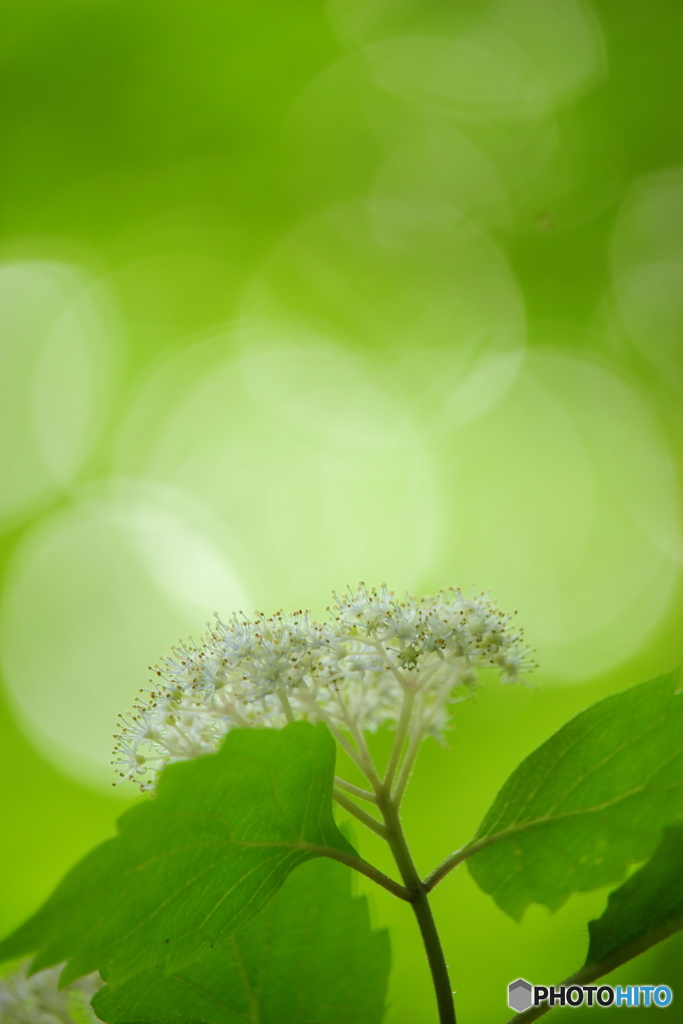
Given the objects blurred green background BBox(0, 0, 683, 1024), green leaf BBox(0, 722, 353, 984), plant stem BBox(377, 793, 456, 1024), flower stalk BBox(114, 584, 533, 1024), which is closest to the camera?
green leaf BBox(0, 722, 353, 984)

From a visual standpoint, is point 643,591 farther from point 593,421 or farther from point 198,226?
point 198,226

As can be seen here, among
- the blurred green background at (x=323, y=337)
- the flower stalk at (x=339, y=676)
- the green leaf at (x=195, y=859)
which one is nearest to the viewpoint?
the green leaf at (x=195, y=859)

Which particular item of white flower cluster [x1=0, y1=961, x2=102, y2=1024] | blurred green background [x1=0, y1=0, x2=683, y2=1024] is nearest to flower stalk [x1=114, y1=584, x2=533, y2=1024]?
white flower cluster [x1=0, y1=961, x2=102, y2=1024]

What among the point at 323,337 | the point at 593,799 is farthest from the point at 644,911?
the point at 323,337

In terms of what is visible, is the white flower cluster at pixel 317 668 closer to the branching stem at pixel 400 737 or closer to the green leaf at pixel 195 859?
the branching stem at pixel 400 737

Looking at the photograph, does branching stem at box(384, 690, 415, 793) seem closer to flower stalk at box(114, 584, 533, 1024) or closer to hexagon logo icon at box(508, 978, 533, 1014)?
flower stalk at box(114, 584, 533, 1024)

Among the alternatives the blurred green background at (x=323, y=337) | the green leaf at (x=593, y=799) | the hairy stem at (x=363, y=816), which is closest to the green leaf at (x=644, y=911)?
the green leaf at (x=593, y=799)
